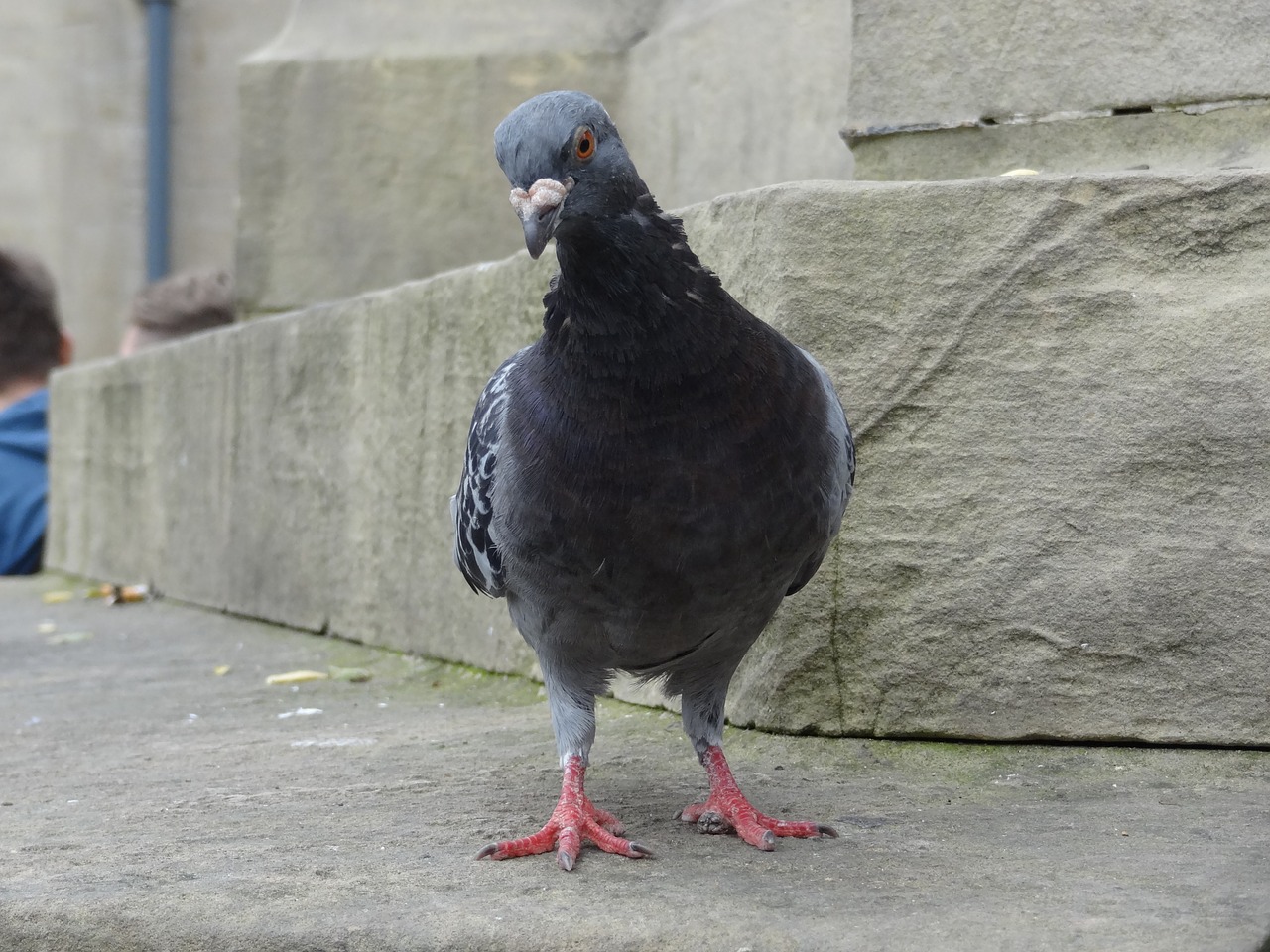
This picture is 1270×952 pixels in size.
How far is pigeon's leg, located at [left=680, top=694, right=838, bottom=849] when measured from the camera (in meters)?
2.72

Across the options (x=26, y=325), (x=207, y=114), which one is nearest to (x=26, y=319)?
(x=26, y=325)

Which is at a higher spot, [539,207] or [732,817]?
[539,207]

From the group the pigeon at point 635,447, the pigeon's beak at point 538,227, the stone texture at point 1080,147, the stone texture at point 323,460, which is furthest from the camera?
the stone texture at point 323,460

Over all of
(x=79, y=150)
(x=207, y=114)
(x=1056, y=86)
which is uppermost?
(x=207, y=114)

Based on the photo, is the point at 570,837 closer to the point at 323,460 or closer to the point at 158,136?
the point at 323,460

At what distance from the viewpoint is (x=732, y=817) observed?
276 centimetres

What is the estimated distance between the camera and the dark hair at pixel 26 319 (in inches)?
338

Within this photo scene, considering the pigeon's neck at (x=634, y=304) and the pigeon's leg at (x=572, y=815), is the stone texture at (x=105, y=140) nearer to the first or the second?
the pigeon's leg at (x=572, y=815)

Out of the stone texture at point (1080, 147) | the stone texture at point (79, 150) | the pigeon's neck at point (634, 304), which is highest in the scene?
the stone texture at point (79, 150)

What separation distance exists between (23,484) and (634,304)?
7147 mm

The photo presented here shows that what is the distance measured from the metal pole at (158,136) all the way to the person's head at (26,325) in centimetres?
406

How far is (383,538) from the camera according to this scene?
16.4 feet

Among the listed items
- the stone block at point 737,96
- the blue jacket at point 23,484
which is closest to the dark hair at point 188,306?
the blue jacket at point 23,484

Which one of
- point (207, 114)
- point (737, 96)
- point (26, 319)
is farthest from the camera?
point (207, 114)
